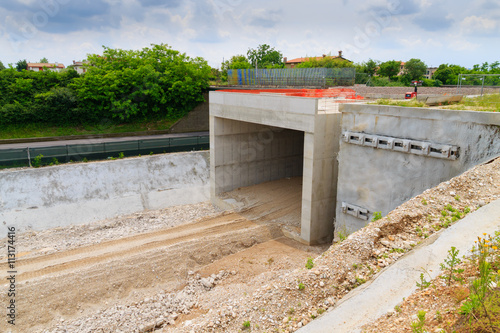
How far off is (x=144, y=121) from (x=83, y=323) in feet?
97.2

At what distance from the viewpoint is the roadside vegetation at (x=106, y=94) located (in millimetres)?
35531

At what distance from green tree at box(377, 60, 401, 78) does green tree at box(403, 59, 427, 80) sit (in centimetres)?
401

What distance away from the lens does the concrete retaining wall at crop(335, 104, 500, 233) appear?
12.9 meters

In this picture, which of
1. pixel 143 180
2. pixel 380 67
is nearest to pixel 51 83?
pixel 143 180

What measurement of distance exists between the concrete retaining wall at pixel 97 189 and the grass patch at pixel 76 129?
10624 mm

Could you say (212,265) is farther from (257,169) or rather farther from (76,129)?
(76,129)

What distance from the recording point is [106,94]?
37.0 m

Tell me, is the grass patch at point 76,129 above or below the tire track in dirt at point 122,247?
above

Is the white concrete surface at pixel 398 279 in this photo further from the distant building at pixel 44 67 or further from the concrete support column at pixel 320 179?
the distant building at pixel 44 67

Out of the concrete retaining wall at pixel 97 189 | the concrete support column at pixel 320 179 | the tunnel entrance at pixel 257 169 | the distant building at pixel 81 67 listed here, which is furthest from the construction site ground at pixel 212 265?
the distant building at pixel 81 67

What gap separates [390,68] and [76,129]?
42.9 metres

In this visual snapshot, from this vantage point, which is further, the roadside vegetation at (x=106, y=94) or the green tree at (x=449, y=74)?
the green tree at (x=449, y=74)

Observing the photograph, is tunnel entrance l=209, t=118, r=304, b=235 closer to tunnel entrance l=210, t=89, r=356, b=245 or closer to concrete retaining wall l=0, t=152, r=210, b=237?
tunnel entrance l=210, t=89, r=356, b=245

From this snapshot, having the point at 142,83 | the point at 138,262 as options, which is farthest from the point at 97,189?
the point at 142,83
